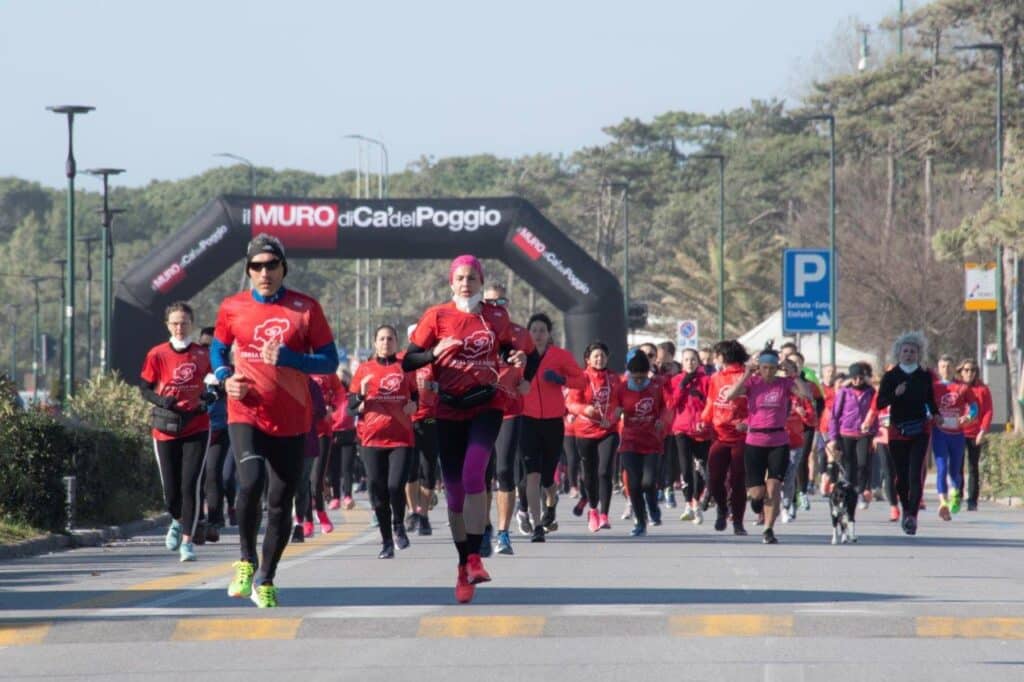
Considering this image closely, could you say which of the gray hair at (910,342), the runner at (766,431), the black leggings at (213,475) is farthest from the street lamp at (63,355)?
the runner at (766,431)

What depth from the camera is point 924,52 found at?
73062 millimetres

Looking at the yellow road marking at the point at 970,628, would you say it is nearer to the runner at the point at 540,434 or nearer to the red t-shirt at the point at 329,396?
the runner at the point at 540,434

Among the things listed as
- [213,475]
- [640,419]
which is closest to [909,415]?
[640,419]

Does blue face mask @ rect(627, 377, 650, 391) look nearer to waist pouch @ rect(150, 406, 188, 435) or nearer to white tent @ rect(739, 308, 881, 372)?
waist pouch @ rect(150, 406, 188, 435)

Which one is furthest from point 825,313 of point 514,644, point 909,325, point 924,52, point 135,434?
point 924,52

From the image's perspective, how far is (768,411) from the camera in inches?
722

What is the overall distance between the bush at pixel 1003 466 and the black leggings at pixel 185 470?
15.5 m

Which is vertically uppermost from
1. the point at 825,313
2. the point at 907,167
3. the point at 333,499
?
the point at 907,167

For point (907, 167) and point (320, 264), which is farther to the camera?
point (320, 264)

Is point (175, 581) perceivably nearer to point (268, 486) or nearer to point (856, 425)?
point (268, 486)

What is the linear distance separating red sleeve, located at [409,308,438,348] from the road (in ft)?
4.57

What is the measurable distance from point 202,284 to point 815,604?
27.8m

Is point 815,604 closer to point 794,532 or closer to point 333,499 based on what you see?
point 794,532

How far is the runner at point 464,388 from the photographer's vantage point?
1198 centimetres
